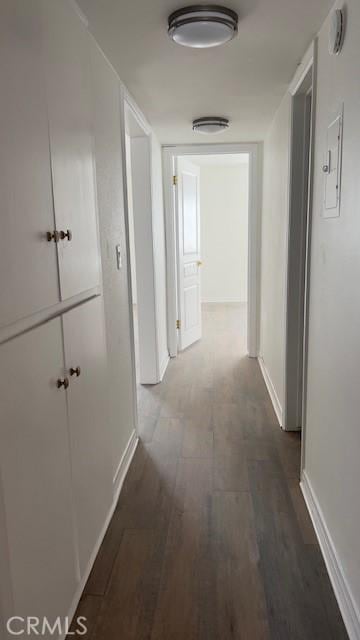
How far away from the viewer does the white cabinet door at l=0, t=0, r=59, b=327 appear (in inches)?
42.9

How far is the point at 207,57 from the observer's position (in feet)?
7.30

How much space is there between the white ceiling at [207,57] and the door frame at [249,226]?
0.98 meters

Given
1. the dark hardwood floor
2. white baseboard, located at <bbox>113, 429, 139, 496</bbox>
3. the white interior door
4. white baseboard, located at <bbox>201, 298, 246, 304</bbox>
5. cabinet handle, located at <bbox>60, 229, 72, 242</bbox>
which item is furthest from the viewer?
white baseboard, located at <bbox>201, 298, 246, 304</bbox>

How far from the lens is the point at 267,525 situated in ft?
6.85

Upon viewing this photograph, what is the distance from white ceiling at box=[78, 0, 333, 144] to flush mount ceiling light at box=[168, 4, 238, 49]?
4 cm

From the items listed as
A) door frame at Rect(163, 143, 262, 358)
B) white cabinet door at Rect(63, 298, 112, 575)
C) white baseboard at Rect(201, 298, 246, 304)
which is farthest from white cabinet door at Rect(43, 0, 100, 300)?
white baseboard at Rect(201, 298, 246, 304)

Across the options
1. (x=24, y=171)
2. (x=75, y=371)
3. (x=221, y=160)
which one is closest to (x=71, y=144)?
(x=24, y=171)

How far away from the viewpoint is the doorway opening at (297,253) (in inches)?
105

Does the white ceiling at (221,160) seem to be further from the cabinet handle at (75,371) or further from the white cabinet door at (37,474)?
the white cabinet door at (37,474)

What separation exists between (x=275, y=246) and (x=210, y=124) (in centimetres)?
102

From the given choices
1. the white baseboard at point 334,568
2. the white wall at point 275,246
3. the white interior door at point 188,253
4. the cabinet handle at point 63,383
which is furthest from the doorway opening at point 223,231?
the cabinet handle at point 63,383

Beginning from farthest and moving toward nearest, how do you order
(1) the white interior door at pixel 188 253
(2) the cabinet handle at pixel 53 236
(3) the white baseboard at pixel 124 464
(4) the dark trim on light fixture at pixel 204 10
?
(1) the white interior door at pixel 188 253 → (3) the white baseboard at pixel 124 464 → (4) the dark trim on light fixture at pixel 204 10 → (2) the cabinet handle at pixel 53 236

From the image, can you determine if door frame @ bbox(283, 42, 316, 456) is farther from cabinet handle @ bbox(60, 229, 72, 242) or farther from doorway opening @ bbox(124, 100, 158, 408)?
cabinet handle @ bbox(60, 229, 72, 242)

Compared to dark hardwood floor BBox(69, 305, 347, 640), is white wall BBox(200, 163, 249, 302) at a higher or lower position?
higher
